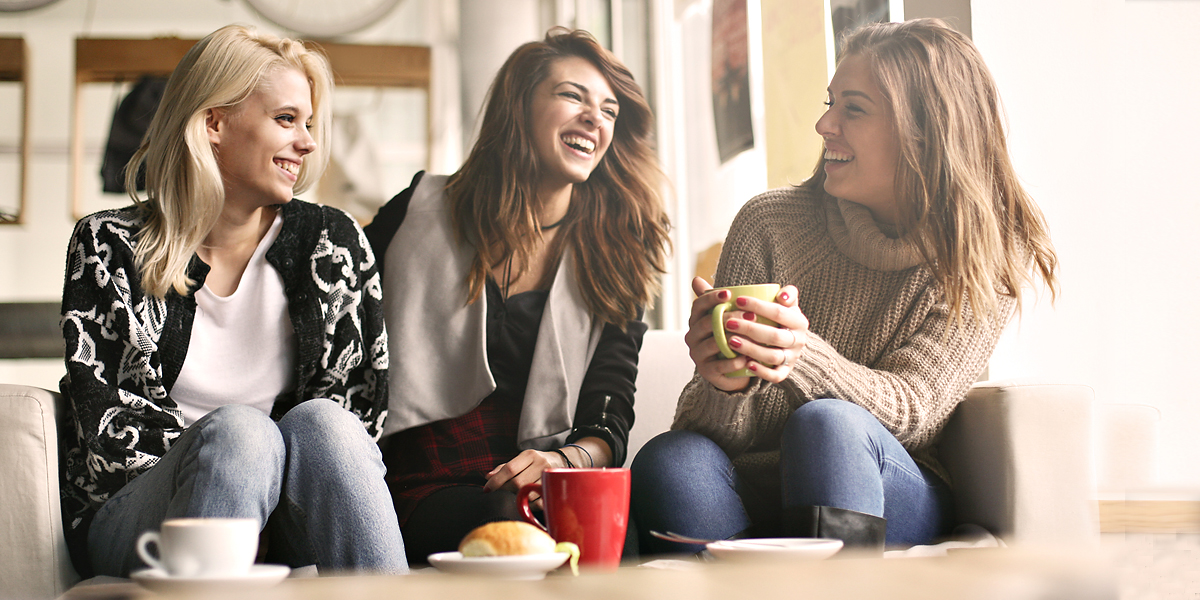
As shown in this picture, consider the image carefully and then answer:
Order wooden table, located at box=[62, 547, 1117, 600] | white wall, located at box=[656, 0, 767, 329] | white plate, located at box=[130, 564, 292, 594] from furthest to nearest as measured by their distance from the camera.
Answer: white wall, located at box=[656, 0, 767, 329] < white plate, located at box=[130, 564, 292, 594] < wooden table, located at box=[62, 547, 1117, 600]

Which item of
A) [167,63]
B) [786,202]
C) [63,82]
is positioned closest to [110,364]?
[786,202]

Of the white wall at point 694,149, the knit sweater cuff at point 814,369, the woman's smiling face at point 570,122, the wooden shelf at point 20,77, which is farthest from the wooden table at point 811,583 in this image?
the wooden shelf at point 20,77

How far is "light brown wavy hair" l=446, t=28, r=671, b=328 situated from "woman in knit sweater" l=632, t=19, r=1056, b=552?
0.16m

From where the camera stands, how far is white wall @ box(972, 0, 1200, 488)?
1.35m

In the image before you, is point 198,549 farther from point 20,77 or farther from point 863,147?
Answer: point 20,77

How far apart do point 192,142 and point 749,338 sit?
831 millimetres

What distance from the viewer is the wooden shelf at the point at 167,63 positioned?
7.43 feet

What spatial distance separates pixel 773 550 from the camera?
2.00ft

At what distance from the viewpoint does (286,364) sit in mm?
1224

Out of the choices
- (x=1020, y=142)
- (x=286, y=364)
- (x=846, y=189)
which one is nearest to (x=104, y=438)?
(x=286, y=364)

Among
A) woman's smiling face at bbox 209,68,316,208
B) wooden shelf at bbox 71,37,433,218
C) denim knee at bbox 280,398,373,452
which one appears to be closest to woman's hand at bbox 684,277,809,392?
denim knee at bbox 280,398,373,452

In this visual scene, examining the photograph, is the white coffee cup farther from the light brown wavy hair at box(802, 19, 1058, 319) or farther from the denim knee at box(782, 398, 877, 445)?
the light brown wavy hair at box(802, 19, 1058, 319)

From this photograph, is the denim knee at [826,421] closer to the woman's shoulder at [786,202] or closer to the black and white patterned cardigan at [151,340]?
the woman's shoulder at [786,202]

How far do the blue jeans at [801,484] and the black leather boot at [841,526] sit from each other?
0.02 metres
